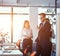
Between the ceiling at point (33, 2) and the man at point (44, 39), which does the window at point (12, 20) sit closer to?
the ceiling at point (33, 2)

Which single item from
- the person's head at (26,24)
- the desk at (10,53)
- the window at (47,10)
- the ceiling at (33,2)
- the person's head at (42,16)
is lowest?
the desk at (10,53)

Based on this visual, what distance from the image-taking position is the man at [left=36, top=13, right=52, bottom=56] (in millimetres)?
3211

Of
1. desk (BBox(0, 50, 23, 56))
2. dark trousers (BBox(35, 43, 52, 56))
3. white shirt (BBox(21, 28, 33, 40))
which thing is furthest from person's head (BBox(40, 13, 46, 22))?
desk (BBox(0, 50, 23, 56))

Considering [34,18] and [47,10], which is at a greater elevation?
[47,10]

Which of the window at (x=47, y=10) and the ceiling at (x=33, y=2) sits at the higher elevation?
the ceiling at (x=33, y=2)

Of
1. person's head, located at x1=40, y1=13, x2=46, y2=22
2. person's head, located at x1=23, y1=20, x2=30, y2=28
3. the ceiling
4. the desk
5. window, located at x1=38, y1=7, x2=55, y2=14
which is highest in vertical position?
the ceiling

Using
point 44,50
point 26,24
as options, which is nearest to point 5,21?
point 26,24

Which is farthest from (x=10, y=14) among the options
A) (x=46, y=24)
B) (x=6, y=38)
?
(x=46, y=24)

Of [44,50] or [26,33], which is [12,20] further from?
[44,50]

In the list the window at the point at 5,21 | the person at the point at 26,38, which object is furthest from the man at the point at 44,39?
the window at the point at 5,21

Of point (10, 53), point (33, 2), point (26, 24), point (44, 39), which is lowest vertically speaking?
point (10, 53)

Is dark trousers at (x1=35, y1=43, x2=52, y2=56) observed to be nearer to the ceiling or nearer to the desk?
the desk

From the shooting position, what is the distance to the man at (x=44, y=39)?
3211 millimetres

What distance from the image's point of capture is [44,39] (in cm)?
322
